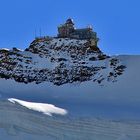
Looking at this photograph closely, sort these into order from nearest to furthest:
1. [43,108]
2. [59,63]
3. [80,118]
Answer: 1. [80,118]
2. [43,108]
3. [59,63]

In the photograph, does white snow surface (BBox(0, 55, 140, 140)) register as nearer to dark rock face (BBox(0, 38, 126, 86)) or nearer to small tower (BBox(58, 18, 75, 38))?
dark rock face (BBox(0, 38, 126, 86))

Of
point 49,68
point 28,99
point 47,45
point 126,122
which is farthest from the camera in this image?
point 47,45

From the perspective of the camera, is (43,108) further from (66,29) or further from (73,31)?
(73,31)

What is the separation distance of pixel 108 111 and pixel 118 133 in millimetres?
1641

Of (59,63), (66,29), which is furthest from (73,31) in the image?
(59,63)

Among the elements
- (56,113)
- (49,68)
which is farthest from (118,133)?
(49,68)

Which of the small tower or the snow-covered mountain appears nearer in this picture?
the snow-covered mountain

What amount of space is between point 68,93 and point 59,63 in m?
4.52

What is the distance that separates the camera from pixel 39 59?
124 feet

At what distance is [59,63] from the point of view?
37.1m

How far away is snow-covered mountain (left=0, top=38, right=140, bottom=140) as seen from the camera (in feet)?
92.8

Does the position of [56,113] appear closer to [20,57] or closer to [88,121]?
[88,121]

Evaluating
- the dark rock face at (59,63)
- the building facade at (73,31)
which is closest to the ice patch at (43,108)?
the dark rock face at (59,63)

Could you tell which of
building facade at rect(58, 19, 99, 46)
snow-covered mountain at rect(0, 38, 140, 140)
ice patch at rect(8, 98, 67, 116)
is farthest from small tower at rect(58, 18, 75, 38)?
ice patch at rect(8, 98, 67, 116)
